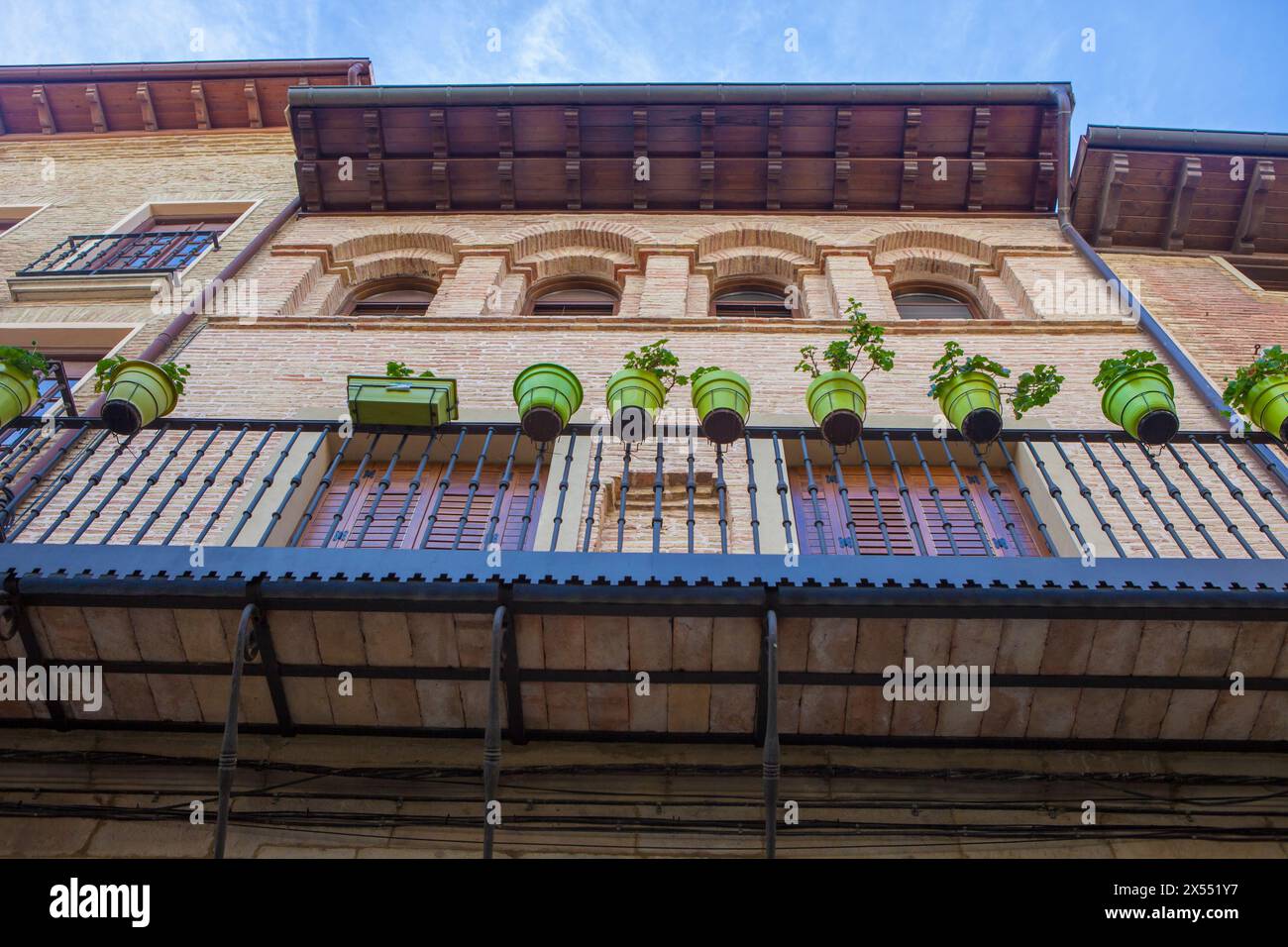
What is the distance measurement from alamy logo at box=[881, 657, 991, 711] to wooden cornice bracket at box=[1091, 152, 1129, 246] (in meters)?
10.0

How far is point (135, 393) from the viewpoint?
6.03 m

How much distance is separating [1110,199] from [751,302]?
5114 mm

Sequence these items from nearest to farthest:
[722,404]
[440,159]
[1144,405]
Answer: [1144,405]
[722,404]
[440,159]

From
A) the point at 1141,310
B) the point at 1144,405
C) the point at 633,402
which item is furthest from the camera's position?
the point at 1141,310

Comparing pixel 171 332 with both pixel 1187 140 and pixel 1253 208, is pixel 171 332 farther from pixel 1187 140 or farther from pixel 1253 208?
pixel 1253 208

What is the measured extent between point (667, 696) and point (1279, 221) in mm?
12301

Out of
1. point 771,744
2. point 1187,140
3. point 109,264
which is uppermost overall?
point 1187,140

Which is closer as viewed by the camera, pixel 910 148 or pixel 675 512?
pixel 675 512

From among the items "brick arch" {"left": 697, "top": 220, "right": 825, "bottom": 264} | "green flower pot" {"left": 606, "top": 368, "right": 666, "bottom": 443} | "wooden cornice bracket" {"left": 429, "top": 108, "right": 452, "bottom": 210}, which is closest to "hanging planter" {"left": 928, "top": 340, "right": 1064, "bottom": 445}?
"green flower pot" {"left": 606, "top": 368, "right": 666, "bottom": 443}

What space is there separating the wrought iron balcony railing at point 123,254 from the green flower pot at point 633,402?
7.29 meters

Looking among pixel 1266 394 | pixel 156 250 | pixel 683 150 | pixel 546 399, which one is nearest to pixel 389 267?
pixel 156 250

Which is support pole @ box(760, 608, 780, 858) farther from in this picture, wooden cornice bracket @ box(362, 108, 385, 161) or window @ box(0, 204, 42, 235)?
window @ box(0, 204, 42, 235)

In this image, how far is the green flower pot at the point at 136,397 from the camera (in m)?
5.98
